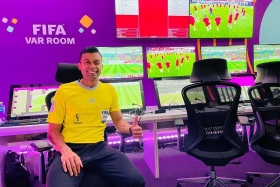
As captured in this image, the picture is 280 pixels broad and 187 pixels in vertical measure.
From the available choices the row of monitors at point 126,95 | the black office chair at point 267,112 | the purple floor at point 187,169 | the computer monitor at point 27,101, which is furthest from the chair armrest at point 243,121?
the computer monitor at point 27,101

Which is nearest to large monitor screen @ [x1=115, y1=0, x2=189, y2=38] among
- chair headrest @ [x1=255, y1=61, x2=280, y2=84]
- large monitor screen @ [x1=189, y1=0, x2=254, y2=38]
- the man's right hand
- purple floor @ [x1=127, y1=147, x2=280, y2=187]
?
large monitor screen @ [x1=189, y1=0, x2=254, y2=38]

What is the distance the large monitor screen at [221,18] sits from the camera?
3229mm

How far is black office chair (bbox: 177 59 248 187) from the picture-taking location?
180cm

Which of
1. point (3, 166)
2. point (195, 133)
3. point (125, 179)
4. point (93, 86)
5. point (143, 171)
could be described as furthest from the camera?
point (143, 171)

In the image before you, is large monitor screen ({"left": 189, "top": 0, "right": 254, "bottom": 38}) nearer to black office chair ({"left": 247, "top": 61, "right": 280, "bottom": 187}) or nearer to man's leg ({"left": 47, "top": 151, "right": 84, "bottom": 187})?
black office chair ({"left": 247, "top": 61, "right": 280, "bottom": 187})

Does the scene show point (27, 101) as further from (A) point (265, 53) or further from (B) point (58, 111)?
(A) point (265, 53)

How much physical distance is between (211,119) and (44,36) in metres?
2.37

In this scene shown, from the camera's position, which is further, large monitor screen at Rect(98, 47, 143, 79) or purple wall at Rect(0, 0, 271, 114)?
large monitor screen at Rect(98, 47, 143, 79)

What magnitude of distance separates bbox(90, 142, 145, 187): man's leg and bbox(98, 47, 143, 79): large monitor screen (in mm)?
1474

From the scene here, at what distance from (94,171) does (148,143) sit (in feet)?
4.62

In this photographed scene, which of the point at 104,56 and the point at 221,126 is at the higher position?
the point at 104,56

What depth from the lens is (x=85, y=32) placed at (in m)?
3.00

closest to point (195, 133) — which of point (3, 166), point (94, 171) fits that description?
point (94, 171)

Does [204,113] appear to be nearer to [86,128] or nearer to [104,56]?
[86,128]
